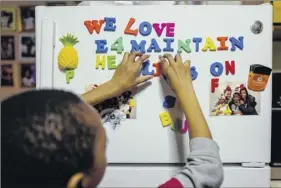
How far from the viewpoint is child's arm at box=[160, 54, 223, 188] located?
84 cm

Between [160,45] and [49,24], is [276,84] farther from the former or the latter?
[49,24]

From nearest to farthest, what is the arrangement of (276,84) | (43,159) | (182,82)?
(43,159)
(182,82)
(276,84)

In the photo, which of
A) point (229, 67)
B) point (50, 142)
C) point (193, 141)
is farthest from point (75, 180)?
point (229, 67)

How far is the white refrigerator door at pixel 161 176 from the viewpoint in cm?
106

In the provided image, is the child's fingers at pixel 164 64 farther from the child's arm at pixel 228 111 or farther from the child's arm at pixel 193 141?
the child's arm at pixel 228 111

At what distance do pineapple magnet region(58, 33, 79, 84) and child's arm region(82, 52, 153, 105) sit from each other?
7 centimetres

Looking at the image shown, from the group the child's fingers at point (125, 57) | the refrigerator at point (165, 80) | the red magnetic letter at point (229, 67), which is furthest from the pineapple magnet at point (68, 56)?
the red magnetic letter at point (229, 67)

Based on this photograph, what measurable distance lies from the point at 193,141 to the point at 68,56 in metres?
0.36

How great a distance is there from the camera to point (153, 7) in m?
1.06

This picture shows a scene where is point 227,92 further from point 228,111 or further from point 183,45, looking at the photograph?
point 183,45

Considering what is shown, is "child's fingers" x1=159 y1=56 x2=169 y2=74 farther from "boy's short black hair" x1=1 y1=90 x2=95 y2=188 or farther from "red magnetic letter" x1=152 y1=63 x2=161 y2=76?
"boy's short black hair" x1=1 y1=90 x2=95 y2=188

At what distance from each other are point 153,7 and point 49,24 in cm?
24

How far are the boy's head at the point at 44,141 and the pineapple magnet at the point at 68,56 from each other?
0.37 meters

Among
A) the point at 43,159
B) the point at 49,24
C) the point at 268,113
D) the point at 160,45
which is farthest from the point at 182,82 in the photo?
the point at 43,159
